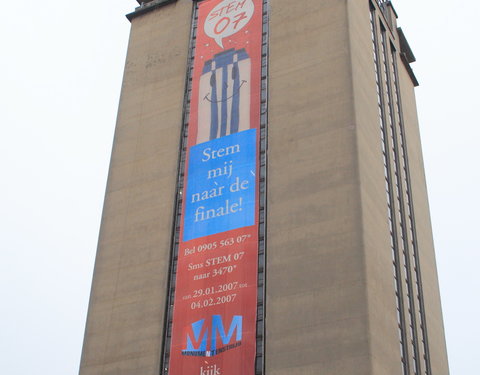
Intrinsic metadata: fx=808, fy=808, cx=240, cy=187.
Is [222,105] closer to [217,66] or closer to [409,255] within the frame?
[217,66]

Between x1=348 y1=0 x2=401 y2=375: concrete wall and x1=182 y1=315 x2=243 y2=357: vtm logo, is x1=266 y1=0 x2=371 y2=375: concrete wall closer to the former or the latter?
x1=348 y1=0 x2=401 y2=375: concrete wall

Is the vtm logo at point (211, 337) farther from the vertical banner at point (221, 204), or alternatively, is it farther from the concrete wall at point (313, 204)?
the concrete wall at point (313, 204)

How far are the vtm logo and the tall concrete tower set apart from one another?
3.6 inches

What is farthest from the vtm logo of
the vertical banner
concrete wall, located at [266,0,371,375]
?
concrete wall, located at [266,0,371,375]

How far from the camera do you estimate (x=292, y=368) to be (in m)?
48.4

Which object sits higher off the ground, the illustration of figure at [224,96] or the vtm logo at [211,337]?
the illustration of figure at [224,96]

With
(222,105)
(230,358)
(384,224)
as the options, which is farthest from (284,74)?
(230,358)

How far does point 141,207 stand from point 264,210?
11.0 metres

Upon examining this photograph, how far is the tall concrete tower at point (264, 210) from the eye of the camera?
165ft

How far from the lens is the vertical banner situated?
170ft

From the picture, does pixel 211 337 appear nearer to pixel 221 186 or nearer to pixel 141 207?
pixel 221 186

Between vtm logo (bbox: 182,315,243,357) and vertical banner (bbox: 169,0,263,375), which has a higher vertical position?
vertical banner (bbox: 169,0,263,375)

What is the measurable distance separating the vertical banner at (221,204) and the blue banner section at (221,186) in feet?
0.25

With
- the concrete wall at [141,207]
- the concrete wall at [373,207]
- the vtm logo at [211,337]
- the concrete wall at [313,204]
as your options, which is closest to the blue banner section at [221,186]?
the concrete wall at [313,204]
